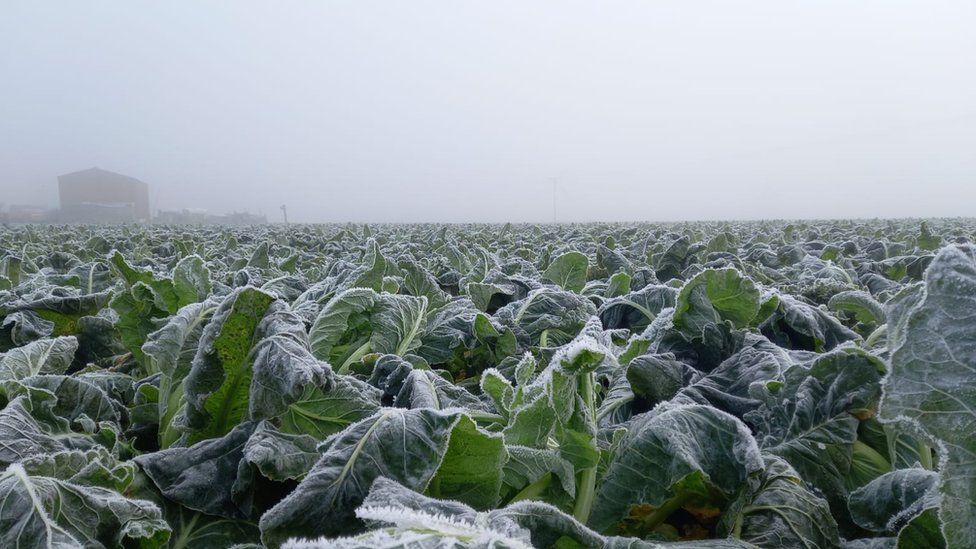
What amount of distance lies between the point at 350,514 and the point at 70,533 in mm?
469

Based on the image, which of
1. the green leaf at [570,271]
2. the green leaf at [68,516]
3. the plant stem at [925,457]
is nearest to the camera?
the green leaf at [68,516]

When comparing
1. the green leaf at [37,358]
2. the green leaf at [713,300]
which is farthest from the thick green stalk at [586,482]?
the green leaf at [37,358]

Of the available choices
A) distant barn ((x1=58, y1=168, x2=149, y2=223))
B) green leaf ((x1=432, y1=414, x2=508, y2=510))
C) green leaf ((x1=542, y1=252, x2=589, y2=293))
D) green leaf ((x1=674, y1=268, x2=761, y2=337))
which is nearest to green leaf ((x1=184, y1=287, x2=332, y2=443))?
green leaf ((x1=432, y1=414, x2=508, y2=510))

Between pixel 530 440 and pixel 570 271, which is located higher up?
pixel 570 271

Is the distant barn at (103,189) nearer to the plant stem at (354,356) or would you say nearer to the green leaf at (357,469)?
the plant stem at (354,356)

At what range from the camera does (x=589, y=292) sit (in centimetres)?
414

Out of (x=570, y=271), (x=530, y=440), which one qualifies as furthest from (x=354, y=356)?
(x=570, y=271)

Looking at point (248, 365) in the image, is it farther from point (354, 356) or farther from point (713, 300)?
point (713, 300)

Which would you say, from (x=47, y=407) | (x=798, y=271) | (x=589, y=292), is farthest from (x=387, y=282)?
(x=798, y=271)

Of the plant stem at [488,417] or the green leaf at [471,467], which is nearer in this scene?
the green leaf at [471,467]

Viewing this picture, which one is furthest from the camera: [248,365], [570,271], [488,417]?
[570,271]

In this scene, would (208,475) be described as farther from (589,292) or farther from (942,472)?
A: (589,292)

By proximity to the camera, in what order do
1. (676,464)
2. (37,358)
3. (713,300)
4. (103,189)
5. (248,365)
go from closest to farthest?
(676,464) → (248,365) → (713,300) → (37,358) → (103,189)

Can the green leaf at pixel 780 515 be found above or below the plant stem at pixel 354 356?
below
